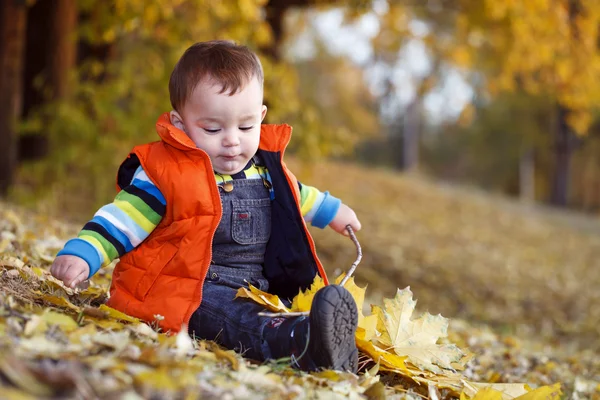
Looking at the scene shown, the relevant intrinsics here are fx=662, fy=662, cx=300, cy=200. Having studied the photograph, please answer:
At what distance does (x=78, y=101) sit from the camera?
22.8 ft

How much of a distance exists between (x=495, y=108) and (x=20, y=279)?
90.3ft

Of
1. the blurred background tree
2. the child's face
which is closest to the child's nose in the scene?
the child's face

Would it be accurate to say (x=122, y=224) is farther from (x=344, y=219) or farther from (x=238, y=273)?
(x=344, y=219)

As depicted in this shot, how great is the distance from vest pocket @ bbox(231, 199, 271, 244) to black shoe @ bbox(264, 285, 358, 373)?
0.42 meters

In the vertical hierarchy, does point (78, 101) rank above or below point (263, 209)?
above

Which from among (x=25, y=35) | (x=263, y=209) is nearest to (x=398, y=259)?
(x=25, y=35)

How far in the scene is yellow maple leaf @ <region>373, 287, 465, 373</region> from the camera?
2.45m

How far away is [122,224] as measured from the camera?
2354mm

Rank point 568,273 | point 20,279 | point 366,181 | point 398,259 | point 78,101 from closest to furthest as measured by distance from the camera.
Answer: point 20,279 < point 78,101 < point 398,259 < point 568,273 < point 366,181

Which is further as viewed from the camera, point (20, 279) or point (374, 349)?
point (20, 279)

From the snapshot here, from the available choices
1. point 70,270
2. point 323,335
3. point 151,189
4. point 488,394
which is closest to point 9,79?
point 151,189

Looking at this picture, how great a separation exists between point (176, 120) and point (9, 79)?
5619 mm

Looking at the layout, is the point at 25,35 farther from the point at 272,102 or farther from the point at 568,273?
the point at 568,273

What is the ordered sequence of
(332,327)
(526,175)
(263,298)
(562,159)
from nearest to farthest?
(332,327) < (263,298) < (562,159) < (526,175)
